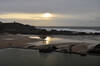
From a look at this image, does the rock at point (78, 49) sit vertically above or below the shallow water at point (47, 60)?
above

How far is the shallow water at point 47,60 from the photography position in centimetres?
1180

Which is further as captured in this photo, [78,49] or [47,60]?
[78,49]

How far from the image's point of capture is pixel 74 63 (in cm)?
1211

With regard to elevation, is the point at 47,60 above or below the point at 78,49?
below

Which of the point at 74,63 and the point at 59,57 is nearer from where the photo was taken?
the point at 74,63

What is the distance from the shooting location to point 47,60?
41.8 ft

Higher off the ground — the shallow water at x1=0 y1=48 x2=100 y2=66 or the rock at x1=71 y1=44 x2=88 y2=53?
the rock at x1=71 y1=44 x2=88 y2=53

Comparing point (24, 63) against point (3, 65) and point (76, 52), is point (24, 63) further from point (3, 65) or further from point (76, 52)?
point (76, 52)

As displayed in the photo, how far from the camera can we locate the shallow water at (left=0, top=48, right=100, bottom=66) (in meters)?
11.8

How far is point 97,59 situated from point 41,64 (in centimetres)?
491

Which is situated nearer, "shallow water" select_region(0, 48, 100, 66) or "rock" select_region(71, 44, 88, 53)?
"shallow water" select_region(0, 48, 100, 66)

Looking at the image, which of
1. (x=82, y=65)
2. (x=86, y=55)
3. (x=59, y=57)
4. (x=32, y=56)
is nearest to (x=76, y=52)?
(x=86, y=55)

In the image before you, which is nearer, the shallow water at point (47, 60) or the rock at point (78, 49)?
the shallow water at point (47, 60)

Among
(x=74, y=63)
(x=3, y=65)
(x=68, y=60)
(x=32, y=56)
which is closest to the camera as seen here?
(x=3, y=65)
